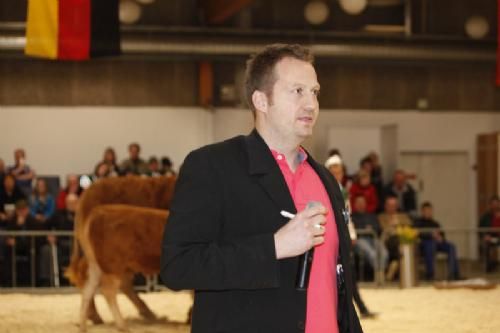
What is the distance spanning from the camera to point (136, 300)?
973 cm

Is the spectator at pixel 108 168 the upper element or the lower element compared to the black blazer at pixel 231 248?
upper

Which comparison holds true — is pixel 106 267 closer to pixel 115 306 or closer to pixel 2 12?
pixel 115 306

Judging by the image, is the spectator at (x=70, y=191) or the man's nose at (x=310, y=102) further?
the spectator at (x=70, y=191)

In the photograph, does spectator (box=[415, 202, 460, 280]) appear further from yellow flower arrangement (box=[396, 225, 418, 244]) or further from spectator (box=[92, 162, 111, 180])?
spectator (box=[92, 162, 111, 180])

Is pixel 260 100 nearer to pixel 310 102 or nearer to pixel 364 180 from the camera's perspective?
pixel 310 102

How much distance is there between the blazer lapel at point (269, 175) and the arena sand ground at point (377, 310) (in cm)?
630

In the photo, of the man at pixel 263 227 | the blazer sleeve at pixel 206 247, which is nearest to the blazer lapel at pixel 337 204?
the man at pixel 263 227

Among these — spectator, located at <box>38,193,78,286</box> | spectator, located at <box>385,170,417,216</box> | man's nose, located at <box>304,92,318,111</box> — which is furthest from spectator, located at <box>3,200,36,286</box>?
man's nose, located at <box>304,92,318,111</box>

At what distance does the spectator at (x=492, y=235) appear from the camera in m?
14.9

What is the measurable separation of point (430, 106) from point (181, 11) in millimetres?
5107

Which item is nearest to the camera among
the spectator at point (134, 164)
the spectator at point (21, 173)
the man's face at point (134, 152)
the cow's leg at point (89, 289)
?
the cow's leg at point (89, 289)

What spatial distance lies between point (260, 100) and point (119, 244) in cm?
601

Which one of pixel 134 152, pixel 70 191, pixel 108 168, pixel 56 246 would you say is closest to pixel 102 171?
pixel 108 168

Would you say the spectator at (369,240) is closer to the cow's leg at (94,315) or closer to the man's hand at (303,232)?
the cow's leg at (94,315)
